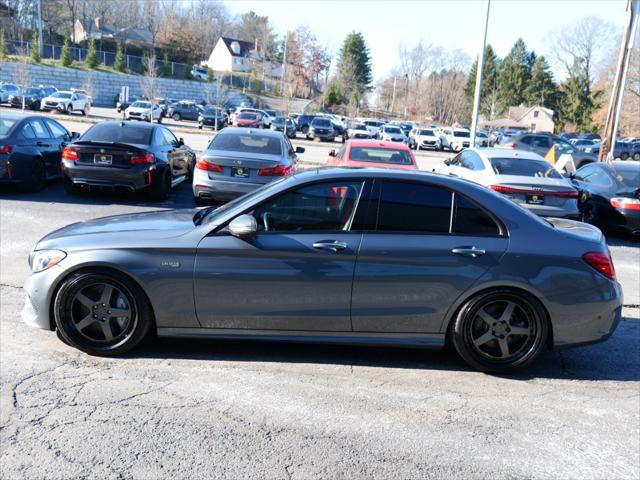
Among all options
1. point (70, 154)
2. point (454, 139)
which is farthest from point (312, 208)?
point (454, 139)

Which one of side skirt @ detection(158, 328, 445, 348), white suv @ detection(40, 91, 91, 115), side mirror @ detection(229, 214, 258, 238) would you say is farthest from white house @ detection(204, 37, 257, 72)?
side skirt @ detection(158, 328, 445, 348)

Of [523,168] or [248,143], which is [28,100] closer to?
[248,143]

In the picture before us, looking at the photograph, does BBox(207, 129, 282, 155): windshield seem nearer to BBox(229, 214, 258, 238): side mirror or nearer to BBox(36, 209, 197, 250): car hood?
BBox(36, 209, 197, 250): car hood

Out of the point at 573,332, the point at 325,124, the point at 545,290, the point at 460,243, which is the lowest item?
the point at 573,332

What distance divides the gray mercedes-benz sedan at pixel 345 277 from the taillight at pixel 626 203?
6878 mm

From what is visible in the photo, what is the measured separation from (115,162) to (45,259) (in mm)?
6788

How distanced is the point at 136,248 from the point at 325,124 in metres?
37.6

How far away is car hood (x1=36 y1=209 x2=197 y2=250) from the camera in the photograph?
15.2 feet

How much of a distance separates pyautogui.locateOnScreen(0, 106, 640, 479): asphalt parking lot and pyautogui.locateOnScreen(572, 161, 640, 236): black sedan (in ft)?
20.5

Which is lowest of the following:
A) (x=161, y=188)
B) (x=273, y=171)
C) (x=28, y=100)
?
(x=161, y=188)

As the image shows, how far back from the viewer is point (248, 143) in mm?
11664

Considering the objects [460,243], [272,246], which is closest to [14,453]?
[272,246]

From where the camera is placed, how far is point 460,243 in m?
4.63

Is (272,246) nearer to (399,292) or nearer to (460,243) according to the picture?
(399,292)
